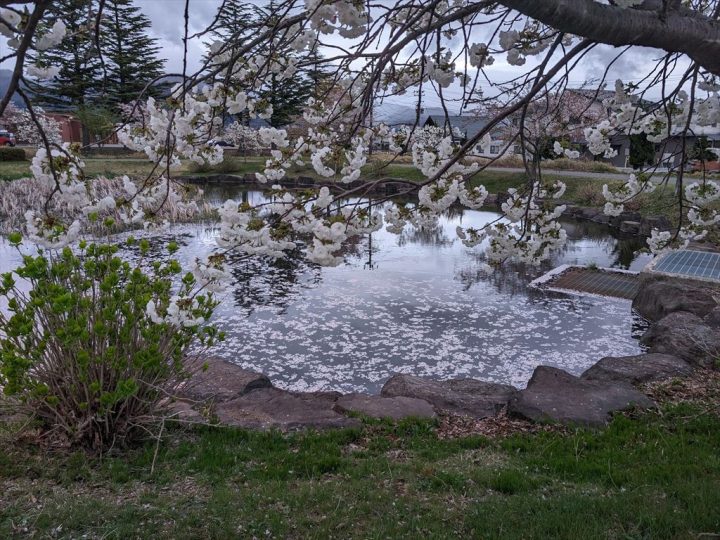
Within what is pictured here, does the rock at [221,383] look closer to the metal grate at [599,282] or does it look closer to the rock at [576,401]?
the rock at [576,401]

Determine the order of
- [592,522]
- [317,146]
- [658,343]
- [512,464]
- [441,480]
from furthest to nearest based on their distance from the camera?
[658,343], [317,146], [512,464], [441,480], [592,522]

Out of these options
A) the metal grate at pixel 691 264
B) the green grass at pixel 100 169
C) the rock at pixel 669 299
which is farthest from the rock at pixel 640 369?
the green grass at pixel 100 169

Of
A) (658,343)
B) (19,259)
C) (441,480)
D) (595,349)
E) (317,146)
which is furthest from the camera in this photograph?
(19,259)

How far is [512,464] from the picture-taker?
3.48 meters

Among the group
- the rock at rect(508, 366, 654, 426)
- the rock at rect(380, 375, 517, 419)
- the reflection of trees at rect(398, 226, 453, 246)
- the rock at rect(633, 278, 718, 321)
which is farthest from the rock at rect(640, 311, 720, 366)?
the reflection of trees at rect(398, 226, 453, 246)

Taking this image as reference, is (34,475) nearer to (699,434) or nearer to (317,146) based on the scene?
(317,146)

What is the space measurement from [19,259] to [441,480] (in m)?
10.2

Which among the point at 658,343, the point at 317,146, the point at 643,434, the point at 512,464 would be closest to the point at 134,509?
the point at 512,464

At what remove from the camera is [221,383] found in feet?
16.4

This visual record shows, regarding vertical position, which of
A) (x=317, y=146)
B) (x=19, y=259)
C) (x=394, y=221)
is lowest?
(x=19, y=259)

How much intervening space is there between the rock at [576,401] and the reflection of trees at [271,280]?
13.8ft

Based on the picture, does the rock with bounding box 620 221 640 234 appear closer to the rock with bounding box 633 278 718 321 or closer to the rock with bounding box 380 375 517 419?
the rock with bounding box 633 278 718 321

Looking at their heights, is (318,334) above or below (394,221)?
below

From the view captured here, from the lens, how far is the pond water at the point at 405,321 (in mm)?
6234
